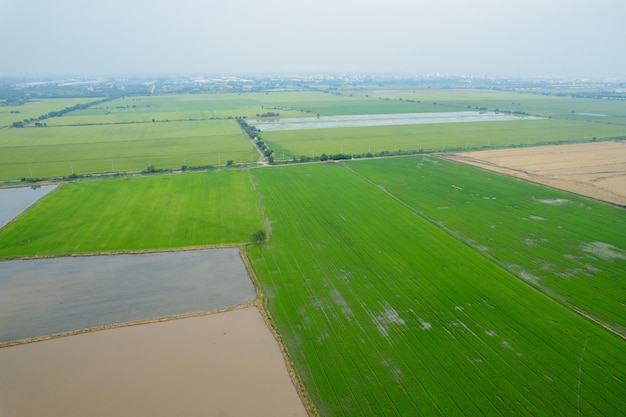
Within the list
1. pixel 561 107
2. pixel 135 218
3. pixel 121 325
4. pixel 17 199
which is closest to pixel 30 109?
pixel 17 199

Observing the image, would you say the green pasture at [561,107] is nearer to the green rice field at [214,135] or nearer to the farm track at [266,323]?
the green rice field at [214,135]

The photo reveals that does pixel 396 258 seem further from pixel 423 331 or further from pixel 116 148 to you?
pixel 116 148

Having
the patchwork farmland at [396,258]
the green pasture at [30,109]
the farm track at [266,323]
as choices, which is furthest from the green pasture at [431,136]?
the green pasture at [30,109]

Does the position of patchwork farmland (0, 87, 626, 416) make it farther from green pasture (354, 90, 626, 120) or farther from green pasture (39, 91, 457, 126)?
green pasture (354, 90, 626, 120)

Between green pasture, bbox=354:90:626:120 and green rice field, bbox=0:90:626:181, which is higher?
green pasture, bbox=354:90:626:120

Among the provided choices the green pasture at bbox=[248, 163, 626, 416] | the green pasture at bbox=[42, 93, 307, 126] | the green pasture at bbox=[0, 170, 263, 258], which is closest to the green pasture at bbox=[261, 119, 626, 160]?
the green pasture at bbox=[0, 170, 263, 258]

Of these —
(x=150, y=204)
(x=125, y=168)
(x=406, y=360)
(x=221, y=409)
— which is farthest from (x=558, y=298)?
(x=125, y=168)
